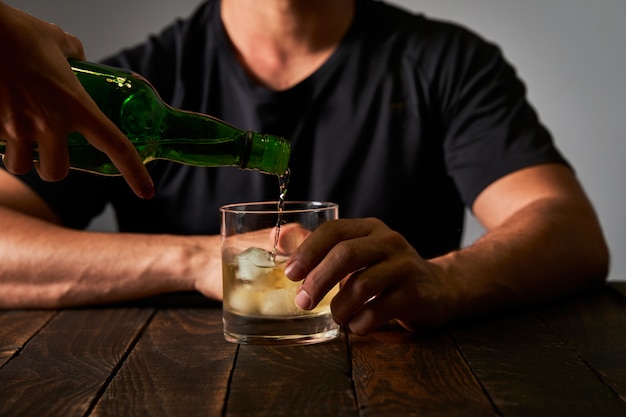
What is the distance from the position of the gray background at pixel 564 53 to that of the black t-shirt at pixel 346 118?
1.10 meters

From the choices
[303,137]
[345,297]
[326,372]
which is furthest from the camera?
[303,137]

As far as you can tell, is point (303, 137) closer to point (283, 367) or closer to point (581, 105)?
point (283, 367)

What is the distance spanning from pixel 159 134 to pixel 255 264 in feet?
0.68

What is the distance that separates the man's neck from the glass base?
2.51 ft

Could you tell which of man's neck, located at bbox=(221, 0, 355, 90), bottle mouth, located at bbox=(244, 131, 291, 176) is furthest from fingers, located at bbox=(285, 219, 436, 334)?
man's neck, located at bbox=(221, 0, 355, 90)

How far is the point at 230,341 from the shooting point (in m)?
0.99

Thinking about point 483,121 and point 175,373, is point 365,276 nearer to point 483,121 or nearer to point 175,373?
point 175,373

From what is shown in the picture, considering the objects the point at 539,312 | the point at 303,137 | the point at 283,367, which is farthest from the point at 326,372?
the point at 303,137

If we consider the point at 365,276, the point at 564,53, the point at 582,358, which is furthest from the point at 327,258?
the point at 564,53

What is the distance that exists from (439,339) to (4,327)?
0.54 meters

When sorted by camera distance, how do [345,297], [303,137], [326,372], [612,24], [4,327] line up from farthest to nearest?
1. [612,24]
2. [303,137]
3. [4,327]
4. [345,297]
5. [326,372]

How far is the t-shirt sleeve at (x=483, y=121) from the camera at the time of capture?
155 centimetres

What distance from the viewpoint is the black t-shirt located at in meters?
1.63

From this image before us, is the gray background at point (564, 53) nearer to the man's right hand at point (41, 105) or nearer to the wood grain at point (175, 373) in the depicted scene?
the wood grain at point (175, 373)
